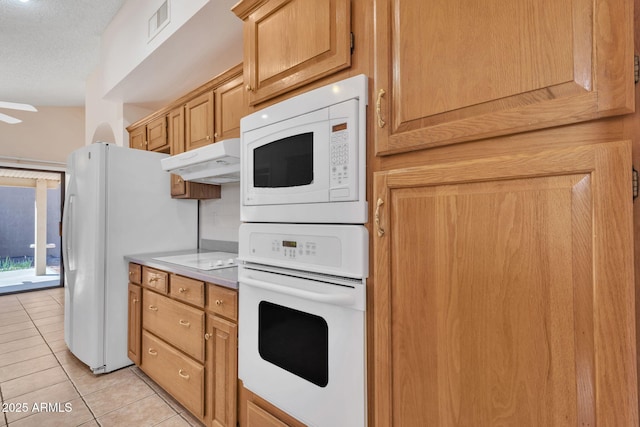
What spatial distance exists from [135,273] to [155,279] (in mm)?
367

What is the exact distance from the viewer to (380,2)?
37.5 inches

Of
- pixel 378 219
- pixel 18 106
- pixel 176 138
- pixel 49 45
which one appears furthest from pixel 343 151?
pixel 18 106

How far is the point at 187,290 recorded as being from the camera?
1787 mm

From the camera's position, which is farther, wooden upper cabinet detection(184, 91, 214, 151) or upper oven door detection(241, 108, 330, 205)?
wooden upper cabinet detection(184, 91, 214, 151)

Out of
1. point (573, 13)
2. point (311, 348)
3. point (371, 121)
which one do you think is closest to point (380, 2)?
point (371, 121)

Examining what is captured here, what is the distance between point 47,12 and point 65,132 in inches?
106

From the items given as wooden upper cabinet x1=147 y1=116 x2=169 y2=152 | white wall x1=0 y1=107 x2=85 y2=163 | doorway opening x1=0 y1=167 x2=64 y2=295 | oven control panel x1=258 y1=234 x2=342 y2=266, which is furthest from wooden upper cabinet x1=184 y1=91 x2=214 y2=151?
doorway opening x1=0 y1=167 x2=64 y2=295

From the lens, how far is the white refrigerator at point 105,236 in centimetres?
229

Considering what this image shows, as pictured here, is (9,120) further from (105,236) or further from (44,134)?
(105,236)

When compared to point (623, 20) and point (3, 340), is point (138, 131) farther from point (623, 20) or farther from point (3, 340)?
point (623, 20)

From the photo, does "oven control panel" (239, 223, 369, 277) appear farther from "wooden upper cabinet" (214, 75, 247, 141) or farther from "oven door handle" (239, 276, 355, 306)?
"wooden upper cabinet" (214, 75, 247, 141)

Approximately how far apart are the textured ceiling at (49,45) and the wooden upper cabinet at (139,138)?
1.09 meters

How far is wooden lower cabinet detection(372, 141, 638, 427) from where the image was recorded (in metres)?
0.60

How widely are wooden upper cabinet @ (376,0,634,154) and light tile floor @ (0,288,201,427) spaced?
6.64 feet
